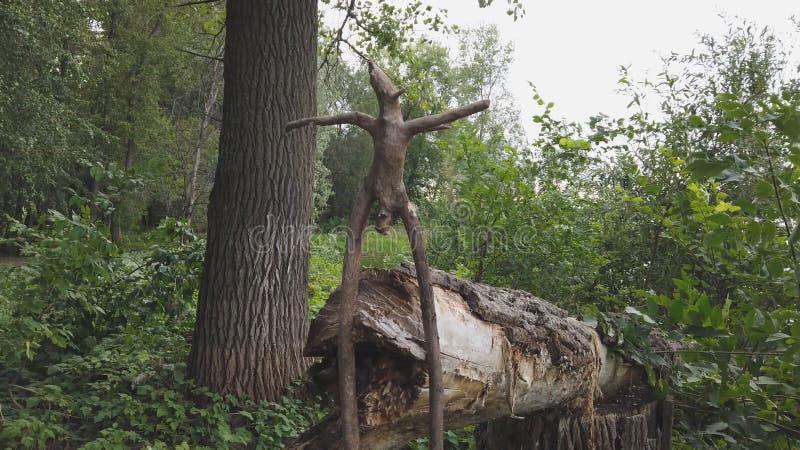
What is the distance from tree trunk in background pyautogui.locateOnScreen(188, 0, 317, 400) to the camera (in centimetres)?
350

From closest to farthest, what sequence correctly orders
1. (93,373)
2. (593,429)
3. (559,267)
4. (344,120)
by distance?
(344,120)
(593,429)
(93,373)
(559,267)

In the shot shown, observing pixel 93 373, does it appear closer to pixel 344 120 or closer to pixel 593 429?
pixel 344 120

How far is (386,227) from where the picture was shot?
1.64 metres

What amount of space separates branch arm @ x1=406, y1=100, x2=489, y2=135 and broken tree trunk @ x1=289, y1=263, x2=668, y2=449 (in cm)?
55

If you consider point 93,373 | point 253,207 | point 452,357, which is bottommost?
point 93,373

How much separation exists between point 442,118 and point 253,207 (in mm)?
2208

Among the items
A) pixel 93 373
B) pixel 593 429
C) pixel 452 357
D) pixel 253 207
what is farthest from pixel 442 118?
pixel 93 373

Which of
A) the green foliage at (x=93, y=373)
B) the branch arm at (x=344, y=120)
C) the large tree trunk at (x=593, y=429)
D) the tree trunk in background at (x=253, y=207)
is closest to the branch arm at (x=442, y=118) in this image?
the branch arm at (x=344, y=120)

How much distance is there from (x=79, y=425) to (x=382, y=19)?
514 centimetres

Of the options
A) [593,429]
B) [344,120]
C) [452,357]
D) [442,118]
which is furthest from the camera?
[593,429]

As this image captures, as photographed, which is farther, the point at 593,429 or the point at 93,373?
the point at 93,373

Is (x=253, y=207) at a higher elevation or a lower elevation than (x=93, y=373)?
higher

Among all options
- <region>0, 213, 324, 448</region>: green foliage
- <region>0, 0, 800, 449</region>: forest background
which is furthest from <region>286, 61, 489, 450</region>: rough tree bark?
<region>0, 213, 324, 448</region>: green foliage

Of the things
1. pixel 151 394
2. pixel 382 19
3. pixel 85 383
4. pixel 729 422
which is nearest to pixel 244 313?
pixel 151 394
